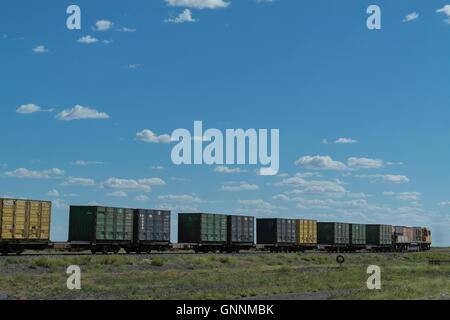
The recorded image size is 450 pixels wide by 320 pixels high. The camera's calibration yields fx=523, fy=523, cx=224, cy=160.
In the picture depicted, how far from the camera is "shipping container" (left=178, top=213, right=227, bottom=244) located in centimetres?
4788

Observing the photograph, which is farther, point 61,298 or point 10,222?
point 10,222

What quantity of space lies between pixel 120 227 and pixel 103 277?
14199 millimetres

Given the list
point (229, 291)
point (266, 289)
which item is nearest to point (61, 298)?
point (229, 291)

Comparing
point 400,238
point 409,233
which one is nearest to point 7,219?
point 400,238

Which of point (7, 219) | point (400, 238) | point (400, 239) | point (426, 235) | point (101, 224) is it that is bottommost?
point (400, 239)

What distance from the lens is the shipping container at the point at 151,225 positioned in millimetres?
42531

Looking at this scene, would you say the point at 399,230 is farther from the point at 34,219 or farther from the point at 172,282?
the point at 172,282

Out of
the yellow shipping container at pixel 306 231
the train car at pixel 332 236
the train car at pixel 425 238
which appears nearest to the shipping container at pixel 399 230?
the train car at pixel 425 238

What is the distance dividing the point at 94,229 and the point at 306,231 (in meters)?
30.9

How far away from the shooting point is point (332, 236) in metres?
65.8

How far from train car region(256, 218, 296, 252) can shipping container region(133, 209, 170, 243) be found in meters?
15.1

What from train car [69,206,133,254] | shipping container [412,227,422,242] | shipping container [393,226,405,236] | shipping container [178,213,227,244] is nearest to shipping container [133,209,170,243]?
train car [69,206,133,254]
